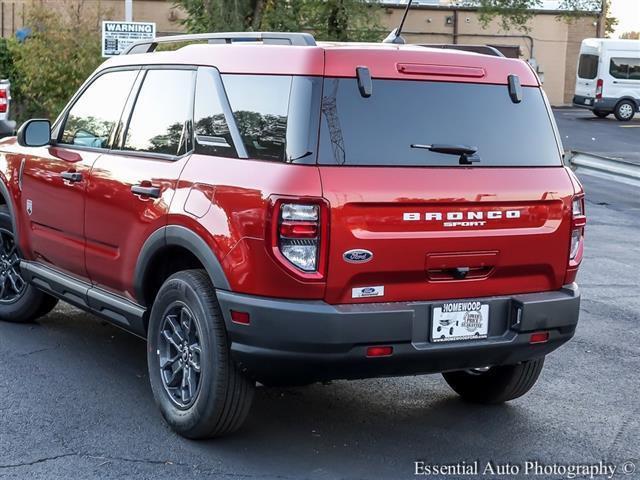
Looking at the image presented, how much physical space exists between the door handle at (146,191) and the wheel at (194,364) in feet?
1.47

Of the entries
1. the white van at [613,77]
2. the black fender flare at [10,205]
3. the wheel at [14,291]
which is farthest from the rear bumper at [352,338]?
the white van at [613,77]

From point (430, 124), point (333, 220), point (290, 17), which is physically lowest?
point (333, 220)

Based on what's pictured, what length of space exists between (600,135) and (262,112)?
27.6 meters

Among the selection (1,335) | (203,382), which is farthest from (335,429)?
(1,335)

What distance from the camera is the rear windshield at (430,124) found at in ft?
15.1

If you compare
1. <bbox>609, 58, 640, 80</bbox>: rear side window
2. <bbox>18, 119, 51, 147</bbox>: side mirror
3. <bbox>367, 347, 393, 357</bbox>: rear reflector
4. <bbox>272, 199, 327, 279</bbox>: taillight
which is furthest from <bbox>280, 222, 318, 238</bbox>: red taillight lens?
<bbox>609, 58, 640, 80</bbox>: rear side window

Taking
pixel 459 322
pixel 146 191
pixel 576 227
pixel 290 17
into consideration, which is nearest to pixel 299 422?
pixel 459 322

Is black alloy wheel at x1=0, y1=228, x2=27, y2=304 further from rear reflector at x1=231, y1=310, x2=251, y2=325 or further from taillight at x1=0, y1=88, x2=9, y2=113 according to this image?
taillight at x1=0, y1=88, x2=9, y2=113

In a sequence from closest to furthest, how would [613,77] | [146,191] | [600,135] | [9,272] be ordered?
[146,191]
[9,272]
[600,135]
[613,77]

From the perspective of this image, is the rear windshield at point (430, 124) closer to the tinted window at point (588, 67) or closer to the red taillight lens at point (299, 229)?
the red taillight lens at point (299, 229)

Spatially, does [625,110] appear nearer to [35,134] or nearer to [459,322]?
[35,134]

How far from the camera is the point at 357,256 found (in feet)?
14.7

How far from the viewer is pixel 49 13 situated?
20234 millimetres

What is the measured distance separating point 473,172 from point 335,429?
1.56m
